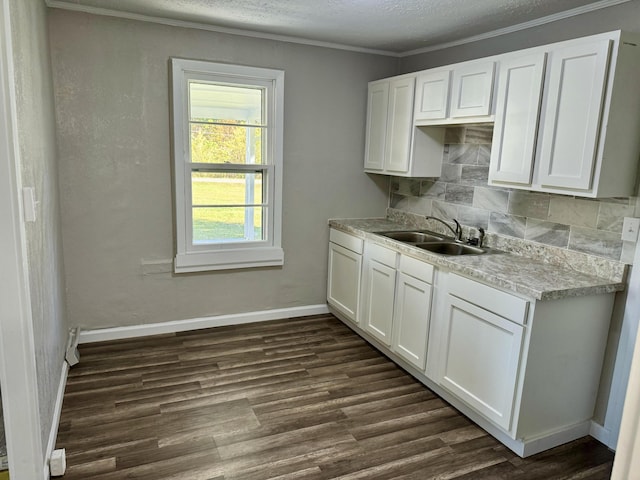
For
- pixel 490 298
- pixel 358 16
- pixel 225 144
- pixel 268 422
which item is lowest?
pixel 268 422

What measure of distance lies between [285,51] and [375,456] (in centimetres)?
305

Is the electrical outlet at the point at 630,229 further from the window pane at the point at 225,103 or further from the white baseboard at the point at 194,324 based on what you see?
the window pane at the point at 225,103

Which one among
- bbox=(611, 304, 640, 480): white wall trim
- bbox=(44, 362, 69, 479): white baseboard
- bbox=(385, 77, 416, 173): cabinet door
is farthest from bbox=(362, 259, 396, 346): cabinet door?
bbox=(611, 304, 640, 480): white wall trim

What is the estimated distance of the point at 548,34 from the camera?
2789 millimetres

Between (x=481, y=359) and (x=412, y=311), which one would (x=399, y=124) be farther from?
(x=481, y=359)

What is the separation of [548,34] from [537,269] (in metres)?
1.47

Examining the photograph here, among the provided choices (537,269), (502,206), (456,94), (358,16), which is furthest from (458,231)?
(358,16)

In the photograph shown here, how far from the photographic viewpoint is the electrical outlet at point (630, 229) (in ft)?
7.54

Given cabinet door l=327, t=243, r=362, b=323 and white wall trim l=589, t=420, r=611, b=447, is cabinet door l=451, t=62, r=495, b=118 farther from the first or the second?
white wall trim l=589, t=420, r=611, b=447

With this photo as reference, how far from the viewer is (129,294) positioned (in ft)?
11.6

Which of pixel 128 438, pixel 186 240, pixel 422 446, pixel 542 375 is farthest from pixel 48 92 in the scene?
pixel 542 375

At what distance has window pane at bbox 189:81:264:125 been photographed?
350 centimetres

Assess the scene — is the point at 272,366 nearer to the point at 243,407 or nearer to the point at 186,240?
the point at 243,407

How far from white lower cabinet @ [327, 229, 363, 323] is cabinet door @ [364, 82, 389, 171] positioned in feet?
2.33
